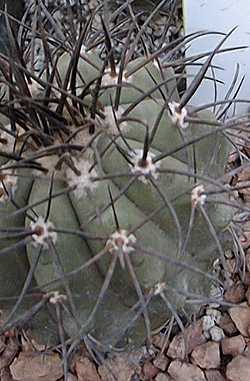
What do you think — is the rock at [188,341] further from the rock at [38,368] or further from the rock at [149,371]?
the rock at [38,368]

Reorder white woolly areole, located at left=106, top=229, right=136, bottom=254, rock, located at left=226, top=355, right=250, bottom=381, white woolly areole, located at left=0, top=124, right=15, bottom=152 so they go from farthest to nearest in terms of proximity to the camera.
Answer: rock, located at left=226, top=355, right=250, bottom=381
white woolly areole, located at left=0, top=124, right=15, bottom=152
white woolly areole, located at left=106, top=229, right=136, bottom=254

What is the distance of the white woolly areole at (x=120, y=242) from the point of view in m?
0.79

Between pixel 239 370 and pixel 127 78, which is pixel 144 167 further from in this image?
pixel 239 370

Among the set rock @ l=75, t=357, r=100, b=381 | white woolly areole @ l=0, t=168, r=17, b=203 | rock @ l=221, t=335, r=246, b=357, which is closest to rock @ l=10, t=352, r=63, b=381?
rock @ l=75, t=357, r=100, b=381

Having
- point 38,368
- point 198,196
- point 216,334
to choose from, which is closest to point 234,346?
point 216,334

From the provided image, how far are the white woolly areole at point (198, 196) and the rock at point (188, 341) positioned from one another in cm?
33

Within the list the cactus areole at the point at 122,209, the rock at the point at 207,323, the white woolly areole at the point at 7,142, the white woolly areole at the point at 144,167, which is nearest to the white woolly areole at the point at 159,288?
the cactus areole at the point at 122,209

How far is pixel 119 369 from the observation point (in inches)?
44.0

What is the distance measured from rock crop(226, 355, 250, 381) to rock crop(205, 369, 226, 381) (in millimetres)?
14

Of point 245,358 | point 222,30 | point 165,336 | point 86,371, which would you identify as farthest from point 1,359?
point 222,30

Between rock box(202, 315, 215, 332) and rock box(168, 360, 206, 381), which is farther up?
rock box(202, 315, 215, 332)

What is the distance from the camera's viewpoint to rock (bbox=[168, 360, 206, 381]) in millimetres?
1114

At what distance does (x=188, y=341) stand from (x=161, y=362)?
5 centimetres

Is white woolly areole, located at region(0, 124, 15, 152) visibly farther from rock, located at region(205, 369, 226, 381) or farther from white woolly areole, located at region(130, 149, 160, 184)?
rock, located at region(205, 369, 226, 381)
